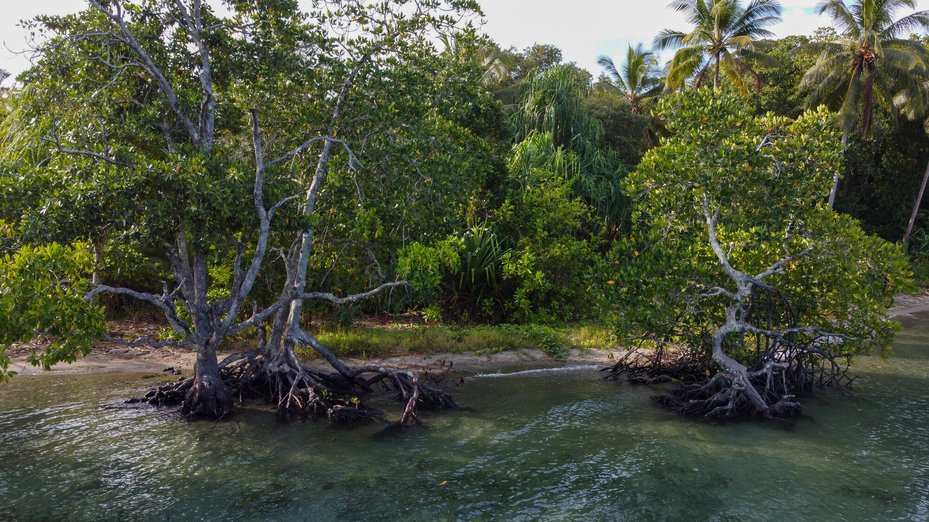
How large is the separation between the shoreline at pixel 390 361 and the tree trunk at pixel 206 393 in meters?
2.77

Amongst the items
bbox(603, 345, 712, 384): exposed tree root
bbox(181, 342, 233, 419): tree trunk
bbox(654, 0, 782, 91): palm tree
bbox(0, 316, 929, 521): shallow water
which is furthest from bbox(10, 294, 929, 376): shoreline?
bbox(654, 0, 782, 91): palm tree

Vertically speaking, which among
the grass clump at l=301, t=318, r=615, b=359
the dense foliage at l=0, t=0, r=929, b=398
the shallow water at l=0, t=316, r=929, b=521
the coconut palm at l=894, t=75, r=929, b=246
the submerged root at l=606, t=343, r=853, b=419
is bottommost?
the shallow water at l=0, t=316, r=929, b=521

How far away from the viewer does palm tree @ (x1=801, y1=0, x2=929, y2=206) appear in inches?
1124

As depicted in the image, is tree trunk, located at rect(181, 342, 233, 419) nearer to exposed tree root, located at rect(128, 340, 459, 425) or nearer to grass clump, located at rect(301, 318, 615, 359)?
exposed tree root, located at rect(128, 340, 459, 425)

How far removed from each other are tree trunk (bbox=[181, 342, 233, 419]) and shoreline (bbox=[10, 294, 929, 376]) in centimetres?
277

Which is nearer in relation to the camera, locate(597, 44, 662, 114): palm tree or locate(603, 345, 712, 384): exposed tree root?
locate(603, 345, 712, 384): exposed tree root

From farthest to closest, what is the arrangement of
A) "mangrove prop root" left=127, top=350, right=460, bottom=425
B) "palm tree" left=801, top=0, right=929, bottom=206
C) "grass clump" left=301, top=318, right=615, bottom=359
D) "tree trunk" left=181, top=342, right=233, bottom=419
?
"palm tree" left=801, top=0, right=929, bottom=206 < "grass clump" left=301, top=318, right=615, bottom=359 < "mangrove prop root" left=127, top=350, right=460, bottom=425 < "tree trunk" left=181, top=342, right=233, bottom=419

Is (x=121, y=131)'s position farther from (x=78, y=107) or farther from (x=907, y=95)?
(x=907, y=95)

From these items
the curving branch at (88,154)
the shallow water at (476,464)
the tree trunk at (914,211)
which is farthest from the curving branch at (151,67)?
the tree trunk at (914,211)

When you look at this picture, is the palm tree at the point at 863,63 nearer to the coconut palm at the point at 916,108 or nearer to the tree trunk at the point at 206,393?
the coconut palm at the point at 916,108

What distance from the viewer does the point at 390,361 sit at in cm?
1544

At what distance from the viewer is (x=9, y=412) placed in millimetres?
11805

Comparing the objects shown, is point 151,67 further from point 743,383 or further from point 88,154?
point 743,383

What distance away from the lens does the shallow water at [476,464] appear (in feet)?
27.8
